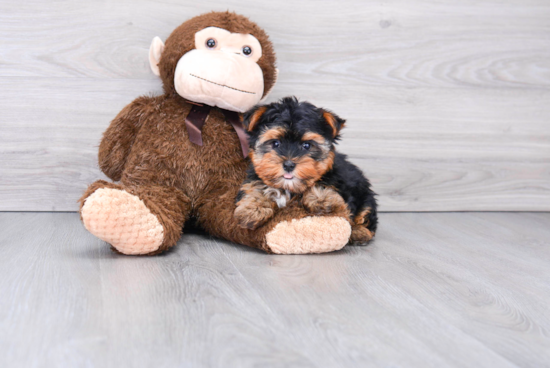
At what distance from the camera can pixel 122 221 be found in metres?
1.32

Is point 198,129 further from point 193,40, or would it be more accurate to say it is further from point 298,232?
point 298,232

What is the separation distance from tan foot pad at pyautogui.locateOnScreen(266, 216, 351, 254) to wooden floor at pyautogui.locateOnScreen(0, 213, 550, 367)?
0.04m

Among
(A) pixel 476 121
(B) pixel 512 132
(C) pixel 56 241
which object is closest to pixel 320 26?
(A) pixel 476 121

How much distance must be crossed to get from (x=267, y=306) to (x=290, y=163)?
0.46 m

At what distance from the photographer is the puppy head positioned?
1415 mm

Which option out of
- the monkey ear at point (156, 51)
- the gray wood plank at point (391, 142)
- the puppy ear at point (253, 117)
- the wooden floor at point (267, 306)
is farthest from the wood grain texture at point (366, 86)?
the puppy ear at point (253, 117)

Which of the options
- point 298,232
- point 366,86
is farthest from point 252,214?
point 366,86

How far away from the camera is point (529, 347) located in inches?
36.6

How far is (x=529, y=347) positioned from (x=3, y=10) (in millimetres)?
2045

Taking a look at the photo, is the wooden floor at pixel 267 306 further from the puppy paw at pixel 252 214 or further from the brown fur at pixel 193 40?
the brown fur at pixel 193 40

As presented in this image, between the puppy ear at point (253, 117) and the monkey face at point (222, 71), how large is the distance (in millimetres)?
198

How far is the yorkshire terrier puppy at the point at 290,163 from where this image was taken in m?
1.42

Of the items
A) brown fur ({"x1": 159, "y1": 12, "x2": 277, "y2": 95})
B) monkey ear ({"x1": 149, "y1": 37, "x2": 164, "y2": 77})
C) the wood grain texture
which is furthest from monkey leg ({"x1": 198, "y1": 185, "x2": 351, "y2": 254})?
the wood grain texture

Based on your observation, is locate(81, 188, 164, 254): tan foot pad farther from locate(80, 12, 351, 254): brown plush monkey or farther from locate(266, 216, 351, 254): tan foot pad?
locate(266, 216, 351, 254): tan foot pad
